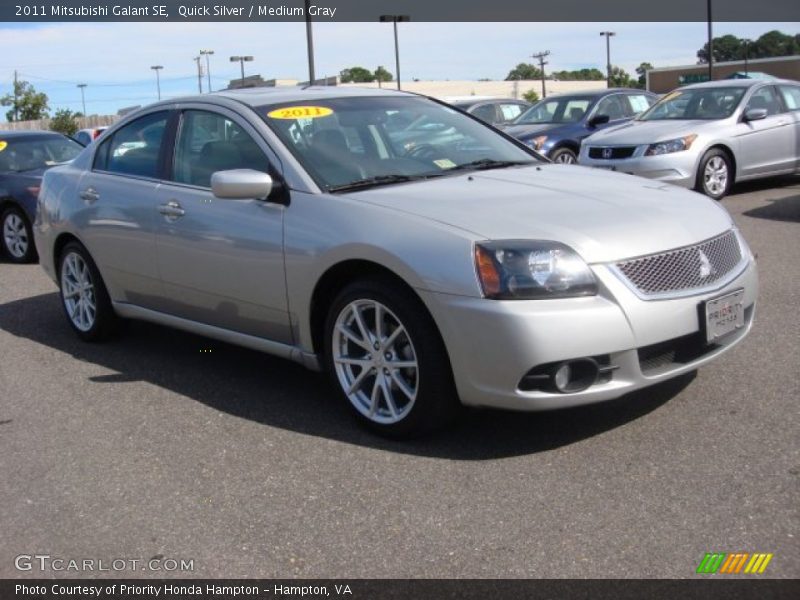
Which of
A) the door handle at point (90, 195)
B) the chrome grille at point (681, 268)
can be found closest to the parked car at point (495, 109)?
the door handle at point (90, 195)

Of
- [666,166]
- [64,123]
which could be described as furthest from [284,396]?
[64,123]

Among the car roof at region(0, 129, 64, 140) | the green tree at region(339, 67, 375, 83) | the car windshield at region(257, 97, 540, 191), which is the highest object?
the green tree at region(339, 67, 375, 83)

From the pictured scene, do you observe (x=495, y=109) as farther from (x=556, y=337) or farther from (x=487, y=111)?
(x=556, y=337)

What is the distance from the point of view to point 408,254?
391 cm

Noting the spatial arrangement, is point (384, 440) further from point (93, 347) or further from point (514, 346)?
point (93, 347)

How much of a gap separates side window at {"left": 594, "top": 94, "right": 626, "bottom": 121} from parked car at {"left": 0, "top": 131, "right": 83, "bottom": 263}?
309 inches

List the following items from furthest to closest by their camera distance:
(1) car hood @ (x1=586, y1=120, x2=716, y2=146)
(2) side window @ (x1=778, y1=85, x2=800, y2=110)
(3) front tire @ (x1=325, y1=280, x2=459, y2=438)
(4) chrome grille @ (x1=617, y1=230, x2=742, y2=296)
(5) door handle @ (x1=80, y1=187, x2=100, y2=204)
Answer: (2) side window @ (x1=778, y1=85, x2=800, y2=110) → (1) car hood @ (x1=586, y1=120, x2=716, y2=146) → (5) door handle @ (x1=80, y1=187, x2=100, y2=204) → (3) front tire @ (x1=325, y1=280, x2=459, y2=438) → (4) chrome grille @ (x1=617, y1=230, x2=742, y2=296)

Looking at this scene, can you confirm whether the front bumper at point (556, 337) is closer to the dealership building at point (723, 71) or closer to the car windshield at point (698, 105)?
the car windshield at point (698, 105)

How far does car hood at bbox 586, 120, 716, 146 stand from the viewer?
11148 millimetres

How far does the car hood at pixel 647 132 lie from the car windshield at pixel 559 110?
91.7 inches

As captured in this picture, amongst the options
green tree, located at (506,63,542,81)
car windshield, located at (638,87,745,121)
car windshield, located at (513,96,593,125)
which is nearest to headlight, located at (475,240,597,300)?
car windshield, located at (638,87,745,121)

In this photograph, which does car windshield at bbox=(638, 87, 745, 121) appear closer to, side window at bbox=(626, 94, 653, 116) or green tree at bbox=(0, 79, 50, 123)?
side window at bbox=(626, 94, 653, 116)

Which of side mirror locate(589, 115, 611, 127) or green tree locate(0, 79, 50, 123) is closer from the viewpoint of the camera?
side mirror locate(589, 115, 611, 127)

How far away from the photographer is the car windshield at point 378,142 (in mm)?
4656
